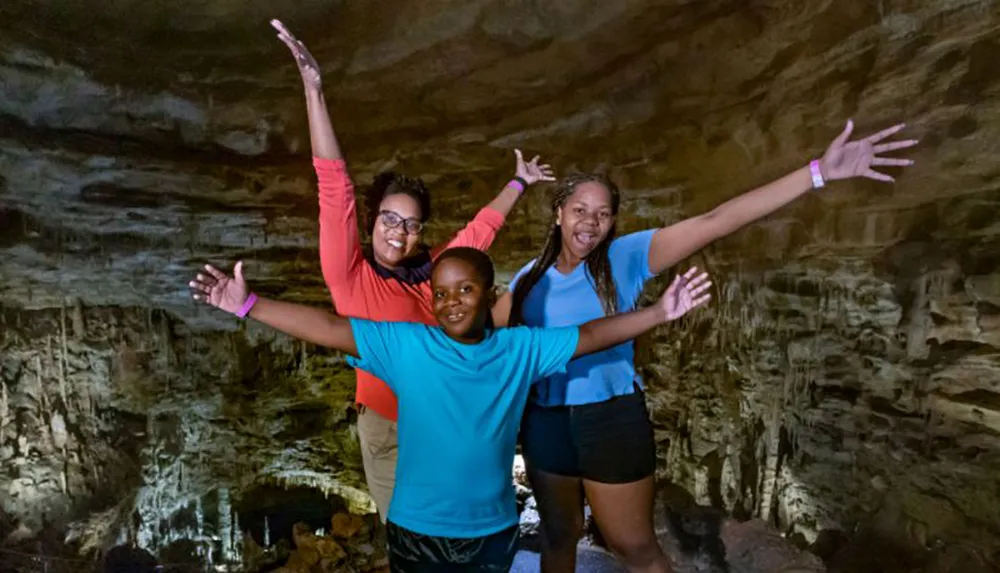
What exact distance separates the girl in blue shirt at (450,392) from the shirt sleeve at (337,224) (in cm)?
31

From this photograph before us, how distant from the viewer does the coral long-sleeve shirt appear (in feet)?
6.35

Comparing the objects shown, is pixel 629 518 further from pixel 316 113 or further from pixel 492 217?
pixel 316 113

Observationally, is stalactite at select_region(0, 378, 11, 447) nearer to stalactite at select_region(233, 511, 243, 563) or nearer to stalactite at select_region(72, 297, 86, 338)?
stalactite at select_region(72, 297, 86, 338)

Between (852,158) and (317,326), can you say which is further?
(852,158)

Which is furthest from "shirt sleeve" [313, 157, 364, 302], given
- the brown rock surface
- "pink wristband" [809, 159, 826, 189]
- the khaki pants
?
the brown rock surface

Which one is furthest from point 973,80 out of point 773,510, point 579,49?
point 773,510

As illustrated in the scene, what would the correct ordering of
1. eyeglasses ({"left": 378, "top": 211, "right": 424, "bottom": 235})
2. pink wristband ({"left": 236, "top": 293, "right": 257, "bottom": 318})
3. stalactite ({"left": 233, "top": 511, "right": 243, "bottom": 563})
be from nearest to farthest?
pink wristband ({"left": 236, "top": 293, "right": 257, "bottom": 318}) → eyeglasses ({"left": 378, "top": 211, "right": 424, "bottom": 235}) → stalactite ({"left": 233, "top": 511, "right": 243, "bottom": 563})

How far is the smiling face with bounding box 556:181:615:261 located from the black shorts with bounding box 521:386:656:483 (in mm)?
511

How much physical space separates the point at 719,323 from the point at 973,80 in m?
2.35

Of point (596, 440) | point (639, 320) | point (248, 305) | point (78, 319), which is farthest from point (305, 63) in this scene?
point (78, 319)

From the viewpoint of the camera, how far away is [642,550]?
1.96 meters

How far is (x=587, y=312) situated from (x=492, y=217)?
2.64 feet

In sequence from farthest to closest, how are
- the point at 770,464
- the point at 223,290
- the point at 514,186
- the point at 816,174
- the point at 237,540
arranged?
the point at 237,540 → the point at 770,464 → the point at 514,186 → the point at 816,174 → the point at 223,290

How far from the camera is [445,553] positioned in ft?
5.20
